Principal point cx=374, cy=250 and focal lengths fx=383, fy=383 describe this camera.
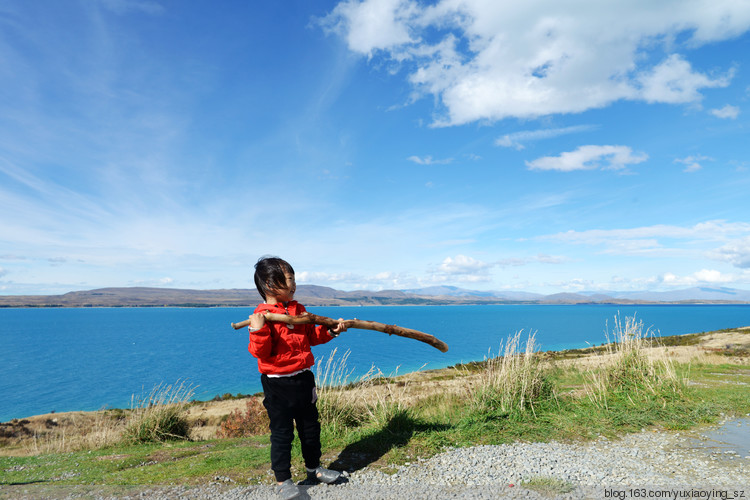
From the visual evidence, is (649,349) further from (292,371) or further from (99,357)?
(99,357)

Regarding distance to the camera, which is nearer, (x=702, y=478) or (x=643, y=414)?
(x=702, y=478)

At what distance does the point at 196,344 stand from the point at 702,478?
75094 mm

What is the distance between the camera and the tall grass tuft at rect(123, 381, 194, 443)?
826cm

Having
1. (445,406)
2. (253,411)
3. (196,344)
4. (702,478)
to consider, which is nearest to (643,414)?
(702,478)

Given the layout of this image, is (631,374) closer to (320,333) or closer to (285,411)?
(320,333)

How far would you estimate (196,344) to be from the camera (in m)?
68.8

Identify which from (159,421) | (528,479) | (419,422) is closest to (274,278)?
Result: (528,479)

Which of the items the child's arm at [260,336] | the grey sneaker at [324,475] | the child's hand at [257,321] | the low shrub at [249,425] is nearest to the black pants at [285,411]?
the grey sneaker at [324,475]

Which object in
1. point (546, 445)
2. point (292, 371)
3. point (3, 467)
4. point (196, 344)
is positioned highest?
point (292, 371)

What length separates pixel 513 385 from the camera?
723 cm

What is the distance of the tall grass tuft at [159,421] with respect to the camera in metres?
8.26

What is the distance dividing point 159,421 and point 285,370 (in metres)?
6.17

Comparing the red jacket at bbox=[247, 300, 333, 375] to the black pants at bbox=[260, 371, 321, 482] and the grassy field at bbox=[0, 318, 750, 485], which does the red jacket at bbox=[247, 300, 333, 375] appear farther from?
the grassy field at bbox=[0, 318, 750, 485]

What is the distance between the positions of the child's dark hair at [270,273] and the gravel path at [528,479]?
2.21 m
